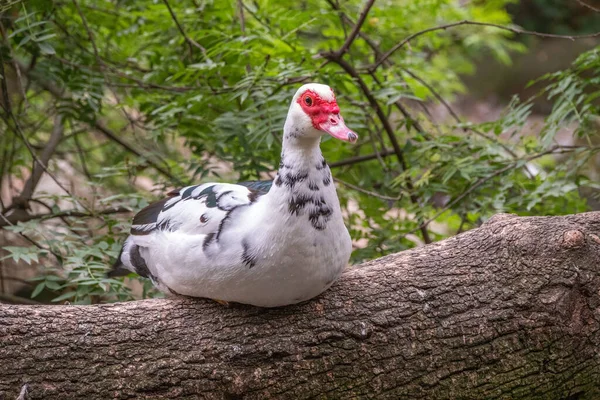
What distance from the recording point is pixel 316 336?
6.58 ft

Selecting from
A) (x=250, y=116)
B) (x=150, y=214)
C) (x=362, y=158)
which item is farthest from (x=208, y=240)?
(x=362, y=158)

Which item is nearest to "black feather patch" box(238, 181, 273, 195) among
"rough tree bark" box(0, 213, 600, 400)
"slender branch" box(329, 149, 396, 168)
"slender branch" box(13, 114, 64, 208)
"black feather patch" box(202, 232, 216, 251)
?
"black feather patch" box(202, 232, 216, 251)

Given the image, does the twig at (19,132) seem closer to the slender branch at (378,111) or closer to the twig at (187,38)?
the twig at (187,38)

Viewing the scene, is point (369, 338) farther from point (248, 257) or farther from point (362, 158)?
point (362, 158)

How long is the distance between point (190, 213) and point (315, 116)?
21.8 inches

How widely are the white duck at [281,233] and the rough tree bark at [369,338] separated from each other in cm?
13

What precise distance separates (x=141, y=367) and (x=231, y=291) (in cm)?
33

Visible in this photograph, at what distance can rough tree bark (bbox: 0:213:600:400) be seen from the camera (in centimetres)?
188

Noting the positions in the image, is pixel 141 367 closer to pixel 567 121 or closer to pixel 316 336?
pixel 316 336

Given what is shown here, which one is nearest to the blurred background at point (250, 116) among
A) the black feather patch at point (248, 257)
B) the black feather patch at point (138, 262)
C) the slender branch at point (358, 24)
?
the slender branch at point (358, 24)

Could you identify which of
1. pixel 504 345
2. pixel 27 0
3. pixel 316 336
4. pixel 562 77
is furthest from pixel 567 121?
pixel 27 0

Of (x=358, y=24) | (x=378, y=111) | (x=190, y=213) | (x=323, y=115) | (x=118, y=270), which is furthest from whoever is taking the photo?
(x=378, y=111)

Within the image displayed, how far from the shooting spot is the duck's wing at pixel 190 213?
6.75ft

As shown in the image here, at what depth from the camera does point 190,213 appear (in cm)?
213
